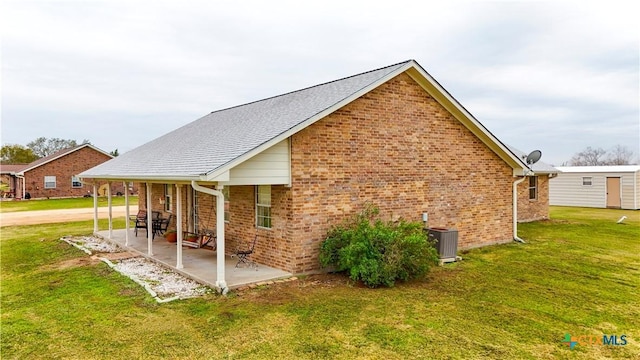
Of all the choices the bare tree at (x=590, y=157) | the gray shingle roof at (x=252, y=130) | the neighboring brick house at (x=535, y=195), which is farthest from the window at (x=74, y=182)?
the bare tree at (x=590, y=157)

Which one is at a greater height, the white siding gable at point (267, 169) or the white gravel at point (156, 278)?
the white siding gable at point (267, 169)

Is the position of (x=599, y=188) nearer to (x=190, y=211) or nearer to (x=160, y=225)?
(x=190, y=211)

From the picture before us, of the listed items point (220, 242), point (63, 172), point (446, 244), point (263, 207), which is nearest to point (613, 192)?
point (446, 244)

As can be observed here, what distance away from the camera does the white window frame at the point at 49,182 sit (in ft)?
130

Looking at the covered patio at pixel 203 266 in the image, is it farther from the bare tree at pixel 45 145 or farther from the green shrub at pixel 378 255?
the bare tree at pixel 45 145

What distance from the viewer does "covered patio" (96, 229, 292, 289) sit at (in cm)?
898

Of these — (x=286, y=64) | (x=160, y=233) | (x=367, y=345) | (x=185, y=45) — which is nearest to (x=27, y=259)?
(x=160, y=233)

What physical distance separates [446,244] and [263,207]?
16.1 ft

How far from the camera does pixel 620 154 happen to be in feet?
245

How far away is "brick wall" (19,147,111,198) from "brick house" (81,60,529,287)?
31.5 m

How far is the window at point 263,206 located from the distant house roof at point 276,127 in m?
1.39
